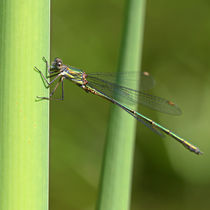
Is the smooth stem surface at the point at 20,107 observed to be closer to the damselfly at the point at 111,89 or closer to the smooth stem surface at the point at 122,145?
the smooth stem surface at the point at 122,145

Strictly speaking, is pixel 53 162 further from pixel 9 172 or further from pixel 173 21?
pixel 9 172

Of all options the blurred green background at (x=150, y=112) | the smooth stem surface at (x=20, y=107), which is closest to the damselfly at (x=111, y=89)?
the blurred green background at (x=150, y=112)

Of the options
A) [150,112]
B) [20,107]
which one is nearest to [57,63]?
[20,107]

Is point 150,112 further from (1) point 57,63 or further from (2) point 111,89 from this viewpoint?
(1) point 57,63

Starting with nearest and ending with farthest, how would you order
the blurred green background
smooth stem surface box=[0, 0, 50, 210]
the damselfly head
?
smooth stem surface box=[0, 0, 50, 210] < the damselfly head < the blurred green background

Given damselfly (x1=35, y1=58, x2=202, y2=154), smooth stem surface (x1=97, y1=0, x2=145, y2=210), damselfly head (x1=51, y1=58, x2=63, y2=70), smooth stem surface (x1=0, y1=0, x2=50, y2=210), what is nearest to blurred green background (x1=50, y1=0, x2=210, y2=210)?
Answer: damselfly (x1=35, y1=58, x2=202, y2=154)

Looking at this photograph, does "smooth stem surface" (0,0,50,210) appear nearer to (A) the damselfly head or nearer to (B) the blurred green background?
(A) the damselfly head
